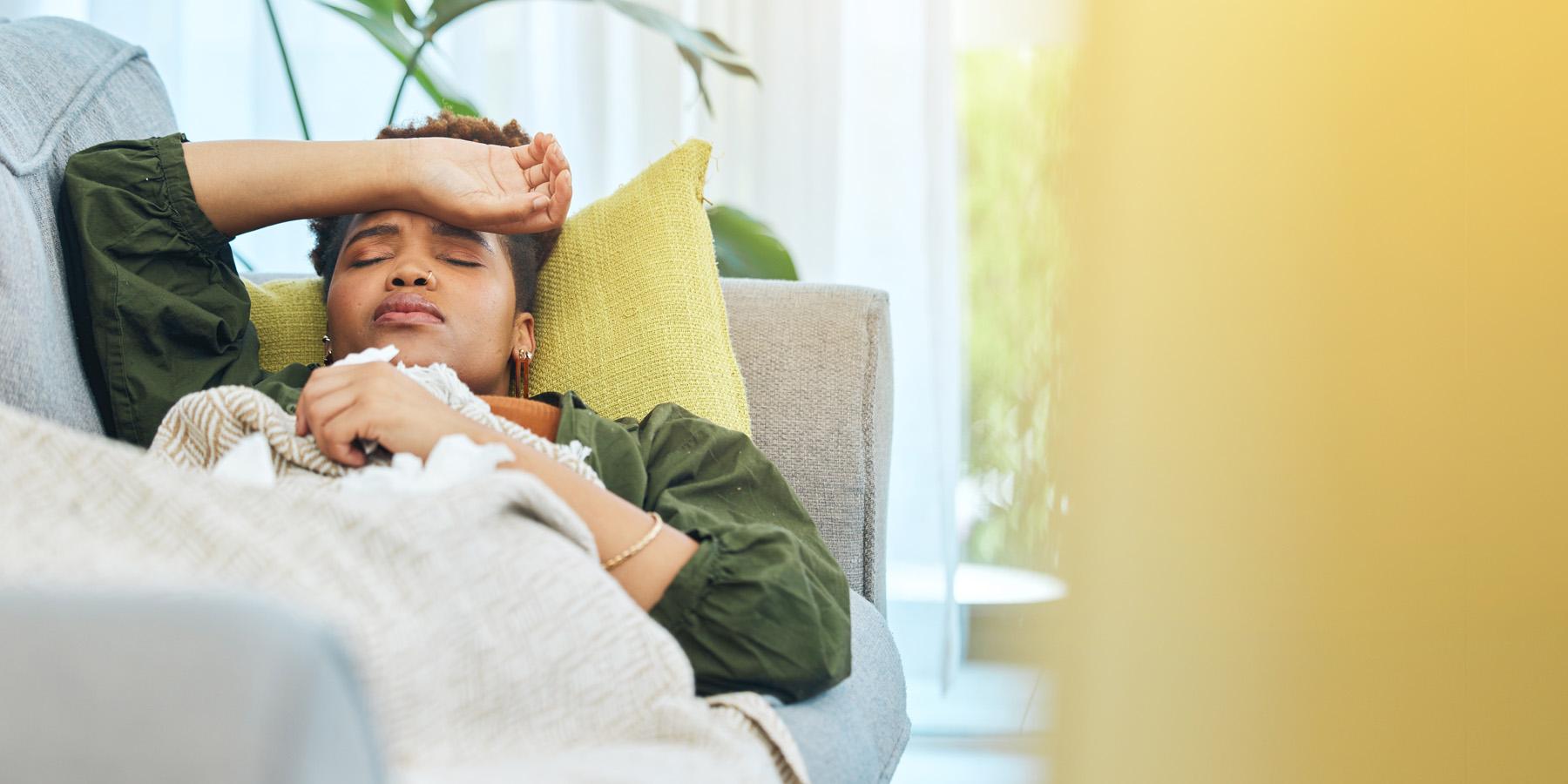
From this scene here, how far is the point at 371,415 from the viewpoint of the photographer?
0.92m

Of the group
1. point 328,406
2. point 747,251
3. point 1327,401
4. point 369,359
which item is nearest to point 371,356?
point 369,359

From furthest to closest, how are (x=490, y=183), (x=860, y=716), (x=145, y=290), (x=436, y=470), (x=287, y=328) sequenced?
(x=287, y=328)
(x=490, y=183)
(x=145, y=290)
(x=860, y=716)
(x=436, y=470)

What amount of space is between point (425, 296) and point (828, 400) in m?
0.40

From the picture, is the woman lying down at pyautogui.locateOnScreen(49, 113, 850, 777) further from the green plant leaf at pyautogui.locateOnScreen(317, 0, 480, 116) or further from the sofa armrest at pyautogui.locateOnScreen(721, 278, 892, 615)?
the green plant leaf at pyautogui.locateOnScreen(317, 0, 480, 116)

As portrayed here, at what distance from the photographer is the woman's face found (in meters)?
1.19

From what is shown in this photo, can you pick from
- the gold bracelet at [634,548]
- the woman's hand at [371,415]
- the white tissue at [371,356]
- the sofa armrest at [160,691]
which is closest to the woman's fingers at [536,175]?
the white tissue at [371,356]

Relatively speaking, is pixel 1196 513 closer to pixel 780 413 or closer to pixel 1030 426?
pixel 1030 426

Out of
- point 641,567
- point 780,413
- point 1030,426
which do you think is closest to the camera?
point 641,567

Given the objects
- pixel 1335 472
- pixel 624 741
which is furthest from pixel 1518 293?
pixel 624 741

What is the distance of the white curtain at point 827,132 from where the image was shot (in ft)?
7.16

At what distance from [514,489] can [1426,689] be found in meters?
1.34

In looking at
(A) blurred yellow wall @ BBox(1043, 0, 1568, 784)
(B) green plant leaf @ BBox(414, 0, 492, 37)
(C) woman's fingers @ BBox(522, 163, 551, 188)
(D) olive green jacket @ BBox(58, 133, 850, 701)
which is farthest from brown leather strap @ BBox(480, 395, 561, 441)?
(A) blurred yellow wall @ BBox(1043, 0, 1568, 784)

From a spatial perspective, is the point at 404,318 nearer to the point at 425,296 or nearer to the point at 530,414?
the point at 425,296

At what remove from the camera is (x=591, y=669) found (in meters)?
0.72
